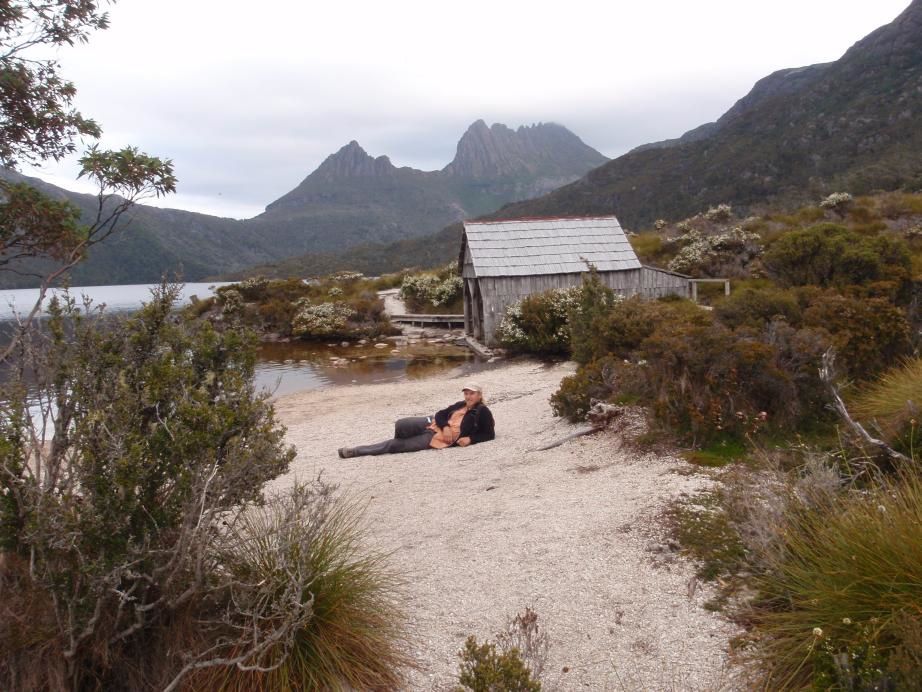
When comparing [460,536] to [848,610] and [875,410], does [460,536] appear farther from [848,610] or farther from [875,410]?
[875,410]

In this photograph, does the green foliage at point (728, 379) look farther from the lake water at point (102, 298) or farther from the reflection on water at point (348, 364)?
the reflection on water at point (348, 364)

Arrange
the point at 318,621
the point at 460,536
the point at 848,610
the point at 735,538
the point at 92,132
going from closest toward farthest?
the point at 848,610 → the point at 318,621 → the point at 735,538 → the point at 92,132 → the point at 460,536

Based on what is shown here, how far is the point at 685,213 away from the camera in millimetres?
57469

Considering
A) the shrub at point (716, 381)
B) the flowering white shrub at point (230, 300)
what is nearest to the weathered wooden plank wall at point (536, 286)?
the shrub at point (716, 381)

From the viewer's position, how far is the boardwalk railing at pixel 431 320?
101 ft

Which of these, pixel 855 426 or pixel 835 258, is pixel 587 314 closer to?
pixel 835 258

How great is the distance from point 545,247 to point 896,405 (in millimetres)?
17897

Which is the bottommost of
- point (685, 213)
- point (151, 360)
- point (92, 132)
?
point (151, 360)

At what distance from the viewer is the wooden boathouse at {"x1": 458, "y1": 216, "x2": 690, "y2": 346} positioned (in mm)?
22688

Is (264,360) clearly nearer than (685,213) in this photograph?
Yes

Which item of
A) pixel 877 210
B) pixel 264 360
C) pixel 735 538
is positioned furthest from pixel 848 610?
pixel 877 210

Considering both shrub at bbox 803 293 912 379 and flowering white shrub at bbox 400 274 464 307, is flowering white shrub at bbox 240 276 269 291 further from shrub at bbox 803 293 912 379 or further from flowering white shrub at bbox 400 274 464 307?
shrub at bbox 803 293 912 379

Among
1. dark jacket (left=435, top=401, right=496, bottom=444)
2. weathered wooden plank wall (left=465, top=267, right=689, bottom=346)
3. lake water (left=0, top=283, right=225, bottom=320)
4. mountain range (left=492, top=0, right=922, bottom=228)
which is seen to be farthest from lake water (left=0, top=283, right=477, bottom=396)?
mountain range (left=492, top=0, right=922, bottom=228)

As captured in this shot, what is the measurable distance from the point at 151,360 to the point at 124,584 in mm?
1258
